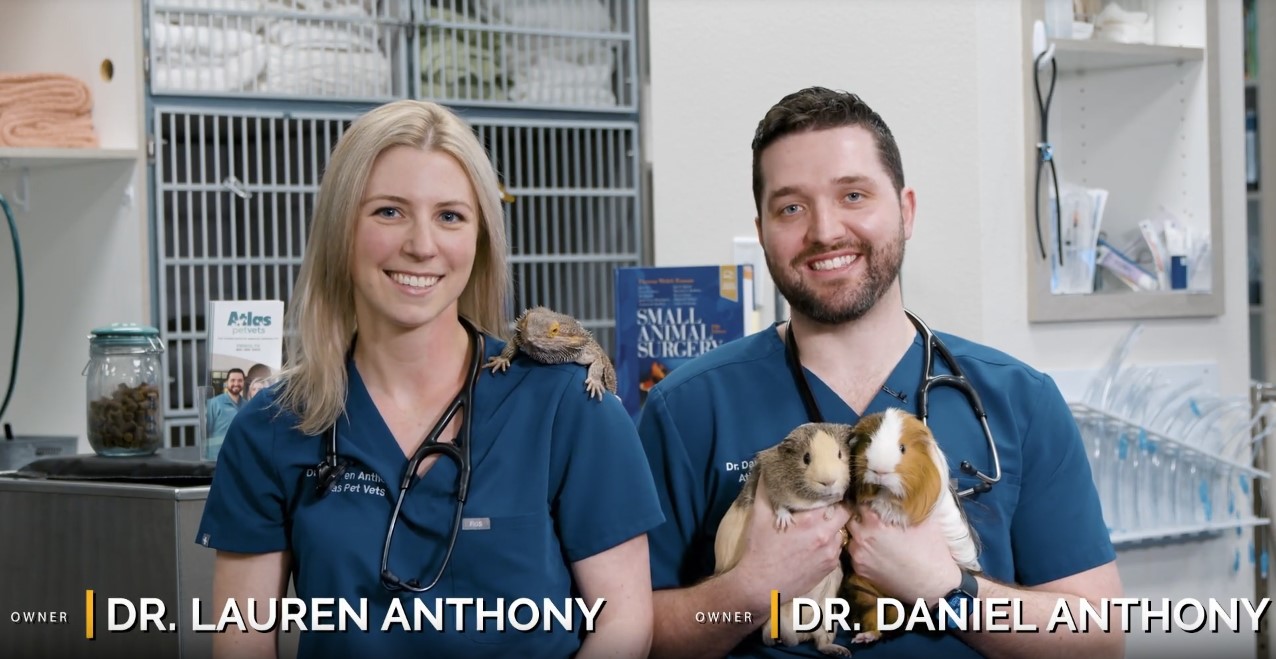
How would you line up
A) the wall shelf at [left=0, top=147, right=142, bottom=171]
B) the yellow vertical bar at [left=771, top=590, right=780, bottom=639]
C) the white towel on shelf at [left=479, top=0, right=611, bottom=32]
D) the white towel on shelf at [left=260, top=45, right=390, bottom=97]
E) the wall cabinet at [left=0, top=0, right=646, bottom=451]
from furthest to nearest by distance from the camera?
the white towel on shelf at [left=479, top=0, right=611, bottom=32] < the white towel on shelf at [left=260, top=45, right=390, bottom=97] < the wall cabinet at [left=0, top=0, right=646, bottom=451] < the wall shelf at [left=0, top=147, right=142, bottom=171] < the yellow vertical bar at [left=771, top=590, right=780, bottom=639]

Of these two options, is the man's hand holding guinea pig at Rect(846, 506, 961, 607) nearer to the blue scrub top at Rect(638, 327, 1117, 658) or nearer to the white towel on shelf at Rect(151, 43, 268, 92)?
the blue scrub top at Rect(638, 327, 1117, 658)

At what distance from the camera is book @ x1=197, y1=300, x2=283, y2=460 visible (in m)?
2.05

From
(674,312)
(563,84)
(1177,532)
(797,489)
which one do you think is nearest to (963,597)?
(797,489)

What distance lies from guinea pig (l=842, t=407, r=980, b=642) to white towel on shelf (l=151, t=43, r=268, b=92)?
2.36 m

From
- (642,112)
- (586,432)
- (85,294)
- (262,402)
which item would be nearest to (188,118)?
(85,294)

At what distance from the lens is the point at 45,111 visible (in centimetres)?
308

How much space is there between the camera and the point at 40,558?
200cm

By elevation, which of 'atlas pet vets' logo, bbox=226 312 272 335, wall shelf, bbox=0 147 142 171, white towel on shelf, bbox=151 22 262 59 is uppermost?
white towel on shelf, bbox=151 22 262 59

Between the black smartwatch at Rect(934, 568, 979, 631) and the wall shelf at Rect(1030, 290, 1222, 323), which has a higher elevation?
the wall shelf at Rect(1030, 290, 1222, 323)

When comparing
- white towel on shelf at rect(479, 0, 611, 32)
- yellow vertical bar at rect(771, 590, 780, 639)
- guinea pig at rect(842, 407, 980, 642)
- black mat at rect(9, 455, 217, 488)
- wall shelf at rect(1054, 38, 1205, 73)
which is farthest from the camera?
white towel on shelf at rect(479, 0, 611, 32)

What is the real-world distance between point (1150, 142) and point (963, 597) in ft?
5.88

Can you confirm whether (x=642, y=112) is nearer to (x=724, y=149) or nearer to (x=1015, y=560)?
(x=724, y=149)

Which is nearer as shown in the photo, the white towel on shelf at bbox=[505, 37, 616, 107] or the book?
the book

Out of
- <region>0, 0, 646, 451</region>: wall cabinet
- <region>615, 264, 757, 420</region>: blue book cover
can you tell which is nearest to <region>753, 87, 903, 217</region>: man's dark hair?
<region>615, 264, 757, 420</region>: blue book cover
